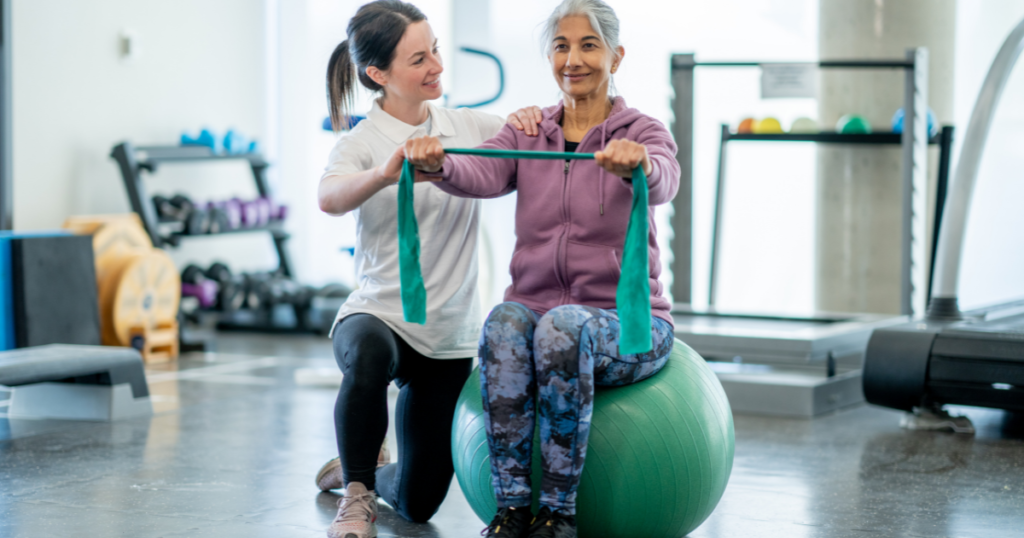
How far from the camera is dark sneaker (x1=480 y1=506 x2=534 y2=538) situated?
1.72 m

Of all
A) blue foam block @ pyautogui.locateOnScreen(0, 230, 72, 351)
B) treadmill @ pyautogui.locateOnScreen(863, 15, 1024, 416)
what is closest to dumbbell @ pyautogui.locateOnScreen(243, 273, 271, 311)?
blue foam block @ pyautogui.locateOnScreen(0, 230, 72, 351)

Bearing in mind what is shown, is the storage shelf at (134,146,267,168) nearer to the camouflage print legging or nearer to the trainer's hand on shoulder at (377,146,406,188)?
the trainer's hand on shoulder at (377,146,406,188)

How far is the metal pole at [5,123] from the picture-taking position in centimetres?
490

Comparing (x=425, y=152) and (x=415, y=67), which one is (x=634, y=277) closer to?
(x=425, y=152)

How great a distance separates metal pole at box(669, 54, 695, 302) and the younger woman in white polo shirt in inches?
81.9

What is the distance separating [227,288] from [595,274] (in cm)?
437

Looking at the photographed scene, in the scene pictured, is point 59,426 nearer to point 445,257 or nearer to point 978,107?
point 445,257

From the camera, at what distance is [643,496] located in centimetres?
180

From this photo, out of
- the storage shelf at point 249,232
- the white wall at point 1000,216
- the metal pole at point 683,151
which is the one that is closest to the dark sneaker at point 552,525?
the metal pole at point 683,151

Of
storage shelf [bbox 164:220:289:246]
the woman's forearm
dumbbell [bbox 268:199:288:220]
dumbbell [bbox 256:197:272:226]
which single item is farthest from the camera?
dumbbell [bbox 268:199:288:220]

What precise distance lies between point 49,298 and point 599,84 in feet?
10.3

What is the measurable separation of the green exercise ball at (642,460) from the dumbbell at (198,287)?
4.22m

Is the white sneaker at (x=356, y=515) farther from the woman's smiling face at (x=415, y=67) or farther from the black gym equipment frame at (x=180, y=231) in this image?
the black gym equipment frame at (x=180, y=231)

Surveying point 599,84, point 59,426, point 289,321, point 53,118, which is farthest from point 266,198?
point 599,84
